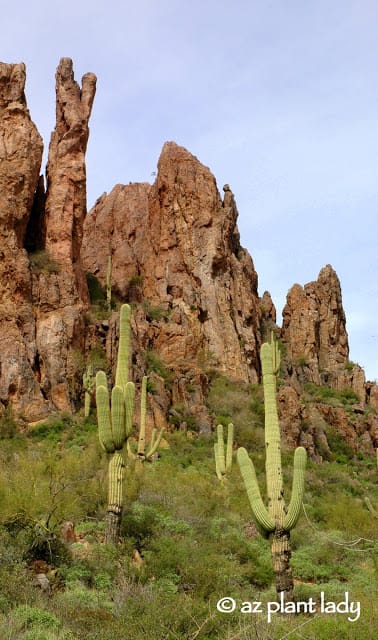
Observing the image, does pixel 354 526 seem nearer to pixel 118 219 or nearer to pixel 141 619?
pixel 141 619

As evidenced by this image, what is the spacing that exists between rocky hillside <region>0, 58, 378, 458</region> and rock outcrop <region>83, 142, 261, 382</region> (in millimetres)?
88

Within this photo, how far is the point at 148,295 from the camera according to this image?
4269cm

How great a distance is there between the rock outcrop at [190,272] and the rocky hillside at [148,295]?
0.09m

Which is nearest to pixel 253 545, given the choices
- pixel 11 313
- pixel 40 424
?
pixel 40 424

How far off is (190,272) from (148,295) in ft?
9.34

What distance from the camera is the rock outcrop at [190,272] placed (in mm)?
39531

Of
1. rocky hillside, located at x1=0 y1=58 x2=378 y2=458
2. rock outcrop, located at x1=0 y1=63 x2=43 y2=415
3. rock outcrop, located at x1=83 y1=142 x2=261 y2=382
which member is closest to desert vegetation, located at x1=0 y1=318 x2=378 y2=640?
rock outcrop, located at x1=0 y1=63 x2=43 y2=415

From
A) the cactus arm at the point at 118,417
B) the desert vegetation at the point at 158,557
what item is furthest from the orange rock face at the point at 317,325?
the cactus arm at the point at 118,417

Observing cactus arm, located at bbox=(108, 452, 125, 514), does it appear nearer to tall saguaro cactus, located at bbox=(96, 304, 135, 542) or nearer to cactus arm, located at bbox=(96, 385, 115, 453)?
tall saguaro cactus, located at bbox=(96, 304, 135, 542)

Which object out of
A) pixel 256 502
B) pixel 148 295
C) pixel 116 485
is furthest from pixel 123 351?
pixel 148 295

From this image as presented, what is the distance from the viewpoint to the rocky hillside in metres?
30.1

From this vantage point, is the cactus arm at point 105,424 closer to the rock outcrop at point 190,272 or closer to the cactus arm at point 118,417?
the cactus arm at point 118,417

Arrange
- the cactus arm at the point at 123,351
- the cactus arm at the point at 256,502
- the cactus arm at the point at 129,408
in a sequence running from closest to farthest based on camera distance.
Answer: the cactus arm at the point at 256,502
the cactus arm at the point at 129,408
the cactus arm at the point at 123,351

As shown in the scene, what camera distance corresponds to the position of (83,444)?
24.0 metres
